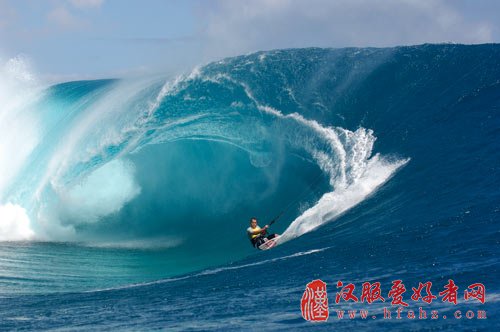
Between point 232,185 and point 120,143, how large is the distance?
4.03m

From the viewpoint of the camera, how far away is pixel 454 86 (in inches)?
751

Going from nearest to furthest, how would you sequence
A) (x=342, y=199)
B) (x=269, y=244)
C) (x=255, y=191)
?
(x=269, y=244) < (x=342, y=199) < (x=255, y=191)

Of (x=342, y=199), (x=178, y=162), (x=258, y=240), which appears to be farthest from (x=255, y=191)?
(x=342, y=199)

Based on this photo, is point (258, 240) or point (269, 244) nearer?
point (269, 244)

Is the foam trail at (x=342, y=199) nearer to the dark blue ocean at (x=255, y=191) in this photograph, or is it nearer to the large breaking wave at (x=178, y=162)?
the dark blue ocean at (x=255, y=191)

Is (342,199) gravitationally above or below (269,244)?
above

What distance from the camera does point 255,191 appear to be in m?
19.5

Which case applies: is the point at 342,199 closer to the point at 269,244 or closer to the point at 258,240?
the point at 269,244

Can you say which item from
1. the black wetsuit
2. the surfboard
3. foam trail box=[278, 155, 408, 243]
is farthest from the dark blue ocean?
the black wetsuit

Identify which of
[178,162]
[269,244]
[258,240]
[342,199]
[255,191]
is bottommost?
[269,244]

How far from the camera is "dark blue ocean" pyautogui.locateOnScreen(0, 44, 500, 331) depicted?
29.3ft

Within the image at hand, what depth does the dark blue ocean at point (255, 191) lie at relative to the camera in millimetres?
8922

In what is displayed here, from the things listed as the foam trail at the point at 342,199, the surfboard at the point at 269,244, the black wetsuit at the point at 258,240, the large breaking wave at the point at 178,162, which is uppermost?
the large breaking wave at the point at 178,162

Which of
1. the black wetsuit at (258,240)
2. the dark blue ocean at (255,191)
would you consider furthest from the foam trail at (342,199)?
the black wetsuit at (258,240)
